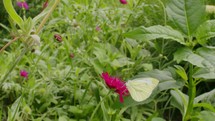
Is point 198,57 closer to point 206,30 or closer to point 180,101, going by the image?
point 206,30

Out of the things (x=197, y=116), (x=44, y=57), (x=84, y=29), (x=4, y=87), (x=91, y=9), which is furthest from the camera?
(x=91, y=9)

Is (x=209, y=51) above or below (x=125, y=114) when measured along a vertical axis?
above

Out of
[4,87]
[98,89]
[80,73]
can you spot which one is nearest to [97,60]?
[80,73]

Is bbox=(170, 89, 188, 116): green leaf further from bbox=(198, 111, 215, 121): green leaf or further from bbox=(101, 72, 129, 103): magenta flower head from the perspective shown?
bbox=(101, 72, 129, 103): magenta flower head

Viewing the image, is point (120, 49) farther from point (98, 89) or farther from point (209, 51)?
point (209, 51)

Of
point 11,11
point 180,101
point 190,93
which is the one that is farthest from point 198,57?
point 11,11

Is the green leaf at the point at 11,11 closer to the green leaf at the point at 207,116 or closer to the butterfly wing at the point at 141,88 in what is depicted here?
the butterfly wing at the point at 141,88
